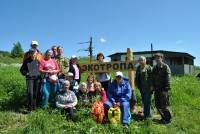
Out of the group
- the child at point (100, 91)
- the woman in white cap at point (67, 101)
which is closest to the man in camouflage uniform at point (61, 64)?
the woman in white cap at point (67, 101)

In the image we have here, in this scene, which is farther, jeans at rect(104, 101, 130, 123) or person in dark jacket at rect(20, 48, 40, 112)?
person in dark jacket at rect(20, 48, 40, 112)

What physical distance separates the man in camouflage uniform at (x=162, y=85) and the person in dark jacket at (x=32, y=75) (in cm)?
365

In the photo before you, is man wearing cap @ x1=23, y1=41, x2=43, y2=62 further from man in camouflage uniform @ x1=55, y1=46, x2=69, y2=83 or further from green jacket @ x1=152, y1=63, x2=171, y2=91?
green jacket @ x1=152, y1=63, x2=171, y2=91

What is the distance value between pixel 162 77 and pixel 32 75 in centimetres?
397

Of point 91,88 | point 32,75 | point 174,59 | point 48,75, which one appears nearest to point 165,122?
point 91,88

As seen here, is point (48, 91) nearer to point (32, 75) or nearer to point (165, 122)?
point (32, 75)

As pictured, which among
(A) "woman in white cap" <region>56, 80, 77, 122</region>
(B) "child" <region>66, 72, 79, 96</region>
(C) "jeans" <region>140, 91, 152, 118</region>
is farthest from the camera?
(B) "child" <region>66, 72, 79, 96</region>

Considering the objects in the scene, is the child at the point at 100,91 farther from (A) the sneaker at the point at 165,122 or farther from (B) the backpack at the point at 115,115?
(A) the sneaker at the point at 165,122

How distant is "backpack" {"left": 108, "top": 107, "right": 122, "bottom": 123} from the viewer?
7461 millimetres

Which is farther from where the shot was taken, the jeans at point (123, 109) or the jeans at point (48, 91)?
the jeans at point (48, 91)

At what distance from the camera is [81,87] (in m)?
8.50

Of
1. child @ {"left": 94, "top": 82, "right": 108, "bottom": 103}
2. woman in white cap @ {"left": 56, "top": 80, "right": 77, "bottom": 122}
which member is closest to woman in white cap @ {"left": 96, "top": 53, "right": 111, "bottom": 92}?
child @ {"left": 94, "top": 82, "right": 108, "bottom": 103}

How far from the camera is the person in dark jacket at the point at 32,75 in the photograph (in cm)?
838

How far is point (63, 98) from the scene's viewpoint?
7.94 meters
